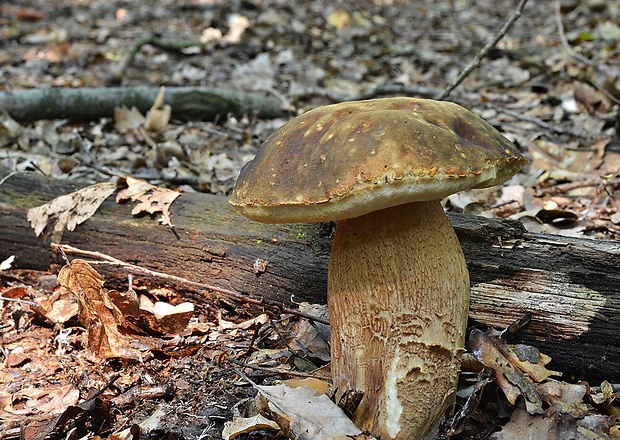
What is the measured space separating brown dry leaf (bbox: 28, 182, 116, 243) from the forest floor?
22cm

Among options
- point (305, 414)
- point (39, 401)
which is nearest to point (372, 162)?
point (305, 414)

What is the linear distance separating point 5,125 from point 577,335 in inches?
176

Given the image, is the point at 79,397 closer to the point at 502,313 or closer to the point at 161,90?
the point at 502,313

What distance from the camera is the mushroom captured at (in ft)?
5.01

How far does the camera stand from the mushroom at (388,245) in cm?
153

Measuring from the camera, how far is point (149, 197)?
2844 millimetres

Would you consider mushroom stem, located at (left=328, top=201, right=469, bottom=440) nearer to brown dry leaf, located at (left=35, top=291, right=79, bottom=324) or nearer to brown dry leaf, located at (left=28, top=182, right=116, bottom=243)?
brown dry leaf, located at (left=35, top=291, right=79, bottom=324)

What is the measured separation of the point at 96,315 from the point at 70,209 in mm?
806

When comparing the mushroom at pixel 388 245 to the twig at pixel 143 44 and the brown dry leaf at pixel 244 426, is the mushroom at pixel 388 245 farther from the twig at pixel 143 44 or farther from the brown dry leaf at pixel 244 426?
the twig at pixel 143 44

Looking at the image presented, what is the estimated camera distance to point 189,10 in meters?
9.73

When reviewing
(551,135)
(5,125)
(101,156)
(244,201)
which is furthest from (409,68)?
(244,201)

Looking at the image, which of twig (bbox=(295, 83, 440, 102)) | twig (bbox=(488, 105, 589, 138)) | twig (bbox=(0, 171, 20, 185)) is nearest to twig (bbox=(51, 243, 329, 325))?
twig (bbox=(0, 171, 20, 185))

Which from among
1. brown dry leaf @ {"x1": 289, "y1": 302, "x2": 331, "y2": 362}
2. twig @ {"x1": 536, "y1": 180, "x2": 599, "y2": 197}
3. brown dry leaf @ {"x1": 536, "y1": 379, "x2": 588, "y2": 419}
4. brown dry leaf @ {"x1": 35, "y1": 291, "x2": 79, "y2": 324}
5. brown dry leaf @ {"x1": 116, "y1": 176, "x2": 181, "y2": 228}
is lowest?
brown dry leaf @ {"x1": 35, "y1": 291, "x2": 79, "y2": 324}

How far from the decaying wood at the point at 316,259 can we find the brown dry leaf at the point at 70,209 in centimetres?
5
